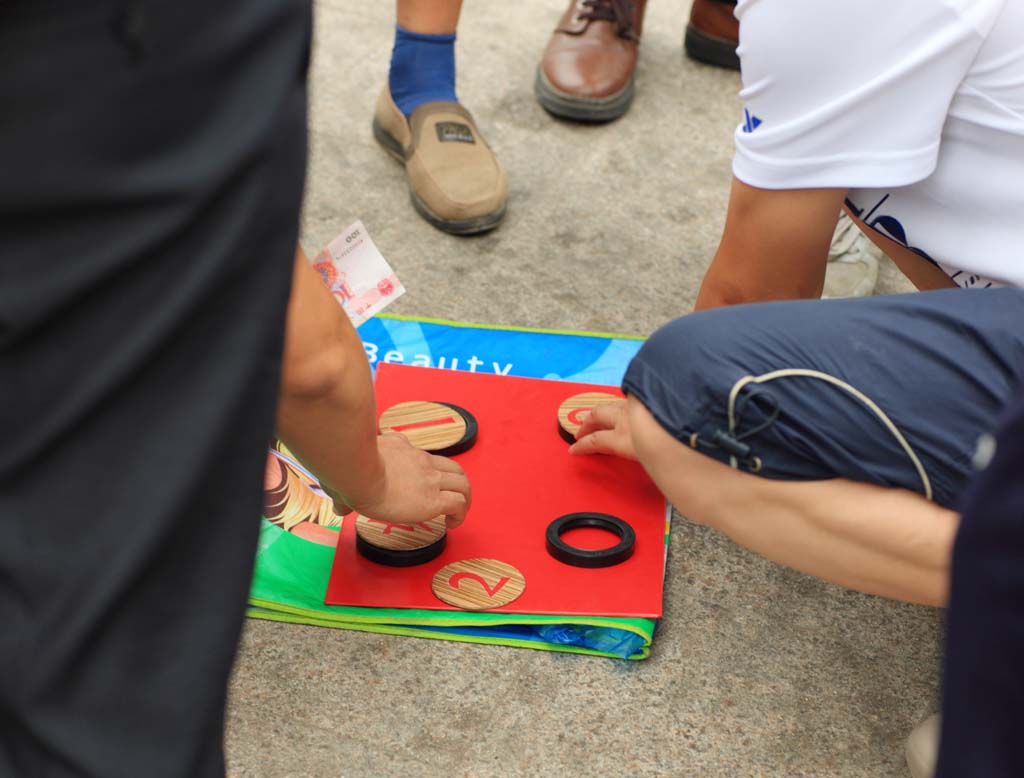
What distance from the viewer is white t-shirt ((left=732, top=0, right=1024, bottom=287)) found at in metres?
1.02

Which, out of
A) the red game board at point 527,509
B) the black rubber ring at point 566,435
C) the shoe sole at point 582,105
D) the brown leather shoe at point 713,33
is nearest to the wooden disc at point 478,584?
the red game board at point 527,509

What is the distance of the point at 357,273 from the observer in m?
1.31

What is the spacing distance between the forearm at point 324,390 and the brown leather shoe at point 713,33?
1.69 m

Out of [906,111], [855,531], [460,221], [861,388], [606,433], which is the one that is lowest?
[460,221]

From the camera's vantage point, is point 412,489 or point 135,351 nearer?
point 135,351

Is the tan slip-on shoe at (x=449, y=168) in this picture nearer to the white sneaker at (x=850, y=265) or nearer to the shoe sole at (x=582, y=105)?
the shoe sole at (x=582, y=105)

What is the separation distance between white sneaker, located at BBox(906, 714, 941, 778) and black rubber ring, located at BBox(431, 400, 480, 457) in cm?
61

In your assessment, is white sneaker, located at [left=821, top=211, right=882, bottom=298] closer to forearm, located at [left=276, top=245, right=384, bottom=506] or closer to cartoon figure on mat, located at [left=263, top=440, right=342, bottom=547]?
cartoon figure on mat, located at [left=263, top=440, right=342, bottom=547]

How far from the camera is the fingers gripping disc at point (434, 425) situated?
142 cm

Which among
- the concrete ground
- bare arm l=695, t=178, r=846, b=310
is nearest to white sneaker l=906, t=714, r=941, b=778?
Answer: the concrete ground

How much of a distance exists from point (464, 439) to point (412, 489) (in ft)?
0.98

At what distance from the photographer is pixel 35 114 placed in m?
0.53

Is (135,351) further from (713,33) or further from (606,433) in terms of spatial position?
(713,33)

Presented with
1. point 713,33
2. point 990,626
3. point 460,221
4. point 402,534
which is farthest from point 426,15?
point 990,626
